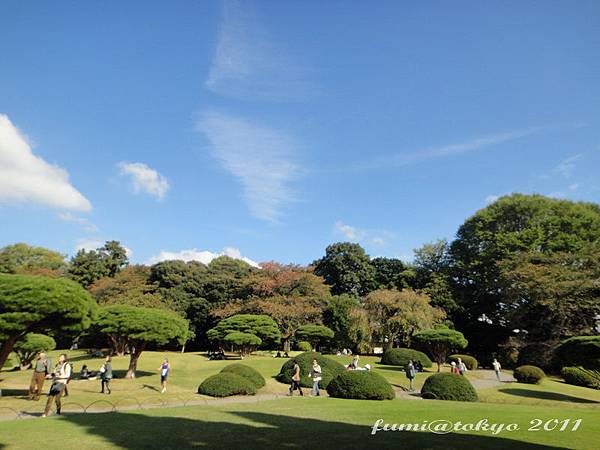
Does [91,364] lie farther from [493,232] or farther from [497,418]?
[493,232]

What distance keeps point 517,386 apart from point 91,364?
33333 millimetres

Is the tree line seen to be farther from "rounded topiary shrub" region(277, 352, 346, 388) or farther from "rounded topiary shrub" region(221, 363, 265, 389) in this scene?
"rounded topiary shrub" region(221, 363, 265, 389)

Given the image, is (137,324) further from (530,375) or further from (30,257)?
(30,257)

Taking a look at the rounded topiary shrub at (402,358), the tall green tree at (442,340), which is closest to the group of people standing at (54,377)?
the rounded topiary shrub at (402,358)

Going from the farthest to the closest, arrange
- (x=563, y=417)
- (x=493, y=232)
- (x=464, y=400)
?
(x=493, y=232)
(x=464, y=400)
(x=563, y=417)

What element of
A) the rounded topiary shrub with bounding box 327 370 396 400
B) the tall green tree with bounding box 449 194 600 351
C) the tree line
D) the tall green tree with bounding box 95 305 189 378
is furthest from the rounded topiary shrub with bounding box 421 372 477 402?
the tall green tree with bounding box 449 194 600 351

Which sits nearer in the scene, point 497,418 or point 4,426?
point 4,426

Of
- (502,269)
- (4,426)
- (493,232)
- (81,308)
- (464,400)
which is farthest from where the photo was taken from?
(493,232)

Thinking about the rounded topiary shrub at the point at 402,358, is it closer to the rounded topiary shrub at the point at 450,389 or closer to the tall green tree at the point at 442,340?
the tall green tree at the point at 442,340

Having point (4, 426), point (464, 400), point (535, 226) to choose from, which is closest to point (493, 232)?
point (535, 226)

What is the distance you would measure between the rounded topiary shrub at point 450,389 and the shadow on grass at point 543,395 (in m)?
5.92

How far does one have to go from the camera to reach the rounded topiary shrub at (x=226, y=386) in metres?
18.8

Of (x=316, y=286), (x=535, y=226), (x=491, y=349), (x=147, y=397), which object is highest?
(x=535, y=226)

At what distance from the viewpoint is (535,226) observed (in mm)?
46594
